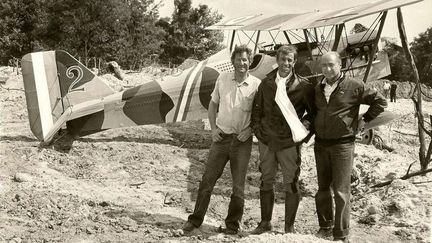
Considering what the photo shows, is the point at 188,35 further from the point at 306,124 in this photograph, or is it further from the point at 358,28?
the point at 306,124

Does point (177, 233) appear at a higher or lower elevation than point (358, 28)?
lower

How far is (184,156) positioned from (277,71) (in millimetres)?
3718

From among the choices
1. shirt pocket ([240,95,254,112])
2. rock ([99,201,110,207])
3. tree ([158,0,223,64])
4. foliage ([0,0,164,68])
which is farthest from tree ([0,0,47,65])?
shirt pocket ([240,95,254,112])

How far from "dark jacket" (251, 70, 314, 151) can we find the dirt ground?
0.88 meters

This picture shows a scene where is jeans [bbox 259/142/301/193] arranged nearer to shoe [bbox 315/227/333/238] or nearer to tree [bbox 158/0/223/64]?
shoe [bbox 315/227/333/238]

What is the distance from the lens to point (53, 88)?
7.45m

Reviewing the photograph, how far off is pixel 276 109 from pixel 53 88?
15.1 feet

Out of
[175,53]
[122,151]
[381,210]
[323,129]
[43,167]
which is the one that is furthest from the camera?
[175,53]

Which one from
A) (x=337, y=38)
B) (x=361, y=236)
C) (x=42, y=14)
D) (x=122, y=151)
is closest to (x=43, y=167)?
(x=122, y=151)

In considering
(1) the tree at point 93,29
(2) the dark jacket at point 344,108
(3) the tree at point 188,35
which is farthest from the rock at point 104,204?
Result: (3) the tree at point 188,35

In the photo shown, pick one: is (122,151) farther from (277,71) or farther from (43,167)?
(277,71)

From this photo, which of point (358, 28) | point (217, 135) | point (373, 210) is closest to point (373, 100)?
point (217, 135)

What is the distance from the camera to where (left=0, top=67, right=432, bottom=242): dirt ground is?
14.6 feet

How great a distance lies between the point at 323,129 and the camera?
4164 millimetres
